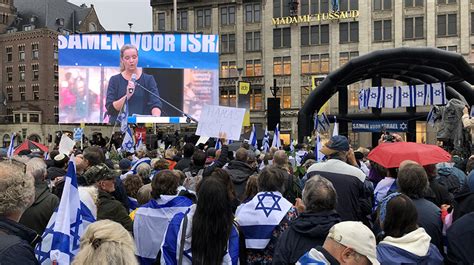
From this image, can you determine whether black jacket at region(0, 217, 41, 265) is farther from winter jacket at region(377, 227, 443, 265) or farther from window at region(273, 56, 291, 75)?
window at region(273, 56, 291, 75)

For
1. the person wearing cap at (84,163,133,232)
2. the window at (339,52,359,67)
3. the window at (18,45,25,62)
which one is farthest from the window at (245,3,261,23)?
the person wearing cap at (84,163,133,232)

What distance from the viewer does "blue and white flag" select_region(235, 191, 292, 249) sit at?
447cm

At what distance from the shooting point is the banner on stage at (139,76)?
25.9 meters

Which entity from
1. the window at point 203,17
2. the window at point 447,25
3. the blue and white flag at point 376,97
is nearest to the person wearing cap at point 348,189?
the blue and white flag at point 376,97

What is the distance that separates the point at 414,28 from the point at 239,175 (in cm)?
4542

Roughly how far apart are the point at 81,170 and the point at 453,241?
466cm

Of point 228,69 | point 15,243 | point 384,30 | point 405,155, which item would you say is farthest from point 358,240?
point 228,69

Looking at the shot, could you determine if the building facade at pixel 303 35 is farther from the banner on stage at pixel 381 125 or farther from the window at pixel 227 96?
the banner on stage at pixel 381 125

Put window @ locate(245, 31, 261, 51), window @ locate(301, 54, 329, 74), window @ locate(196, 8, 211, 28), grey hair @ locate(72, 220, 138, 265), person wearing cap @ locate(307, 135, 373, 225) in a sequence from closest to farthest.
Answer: grey hair @ locate(72, 220, 138, 265) < person wearing cap @ locate(307, 135, 373, 225) < window @ locate(301, 54, 329, 74) < window @ locate(245, 31, 261, 51) < window @ locate(196, 8, 211, 28)

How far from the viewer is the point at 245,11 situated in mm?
52812

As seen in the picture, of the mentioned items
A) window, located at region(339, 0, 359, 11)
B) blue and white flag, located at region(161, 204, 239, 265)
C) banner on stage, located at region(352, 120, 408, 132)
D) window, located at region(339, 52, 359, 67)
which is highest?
window, located at region(339, 0, 359, 11)

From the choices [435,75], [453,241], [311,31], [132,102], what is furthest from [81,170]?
[311,31]

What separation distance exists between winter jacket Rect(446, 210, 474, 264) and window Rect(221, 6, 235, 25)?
5115 centimetres

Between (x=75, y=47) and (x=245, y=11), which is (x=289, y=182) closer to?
(x=75, y=47)
